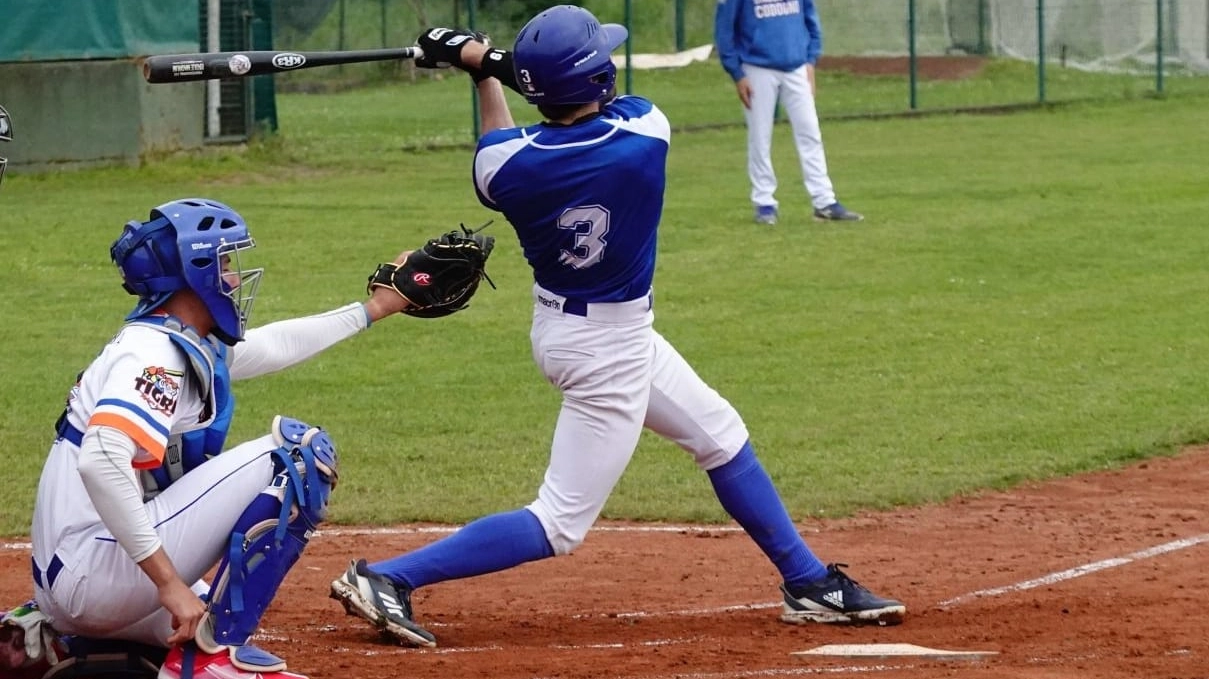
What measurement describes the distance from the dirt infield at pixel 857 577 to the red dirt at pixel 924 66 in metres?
19.0

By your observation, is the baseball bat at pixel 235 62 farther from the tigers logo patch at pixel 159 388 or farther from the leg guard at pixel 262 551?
the leg guard at pixel 262 551

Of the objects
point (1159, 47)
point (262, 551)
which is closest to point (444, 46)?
point (262, 551)

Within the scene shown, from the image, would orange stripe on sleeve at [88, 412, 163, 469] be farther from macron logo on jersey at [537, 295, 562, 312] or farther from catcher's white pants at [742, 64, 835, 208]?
catcher's white pants at [742, 64, 835, 208]

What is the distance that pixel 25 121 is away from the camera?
16.2 metres

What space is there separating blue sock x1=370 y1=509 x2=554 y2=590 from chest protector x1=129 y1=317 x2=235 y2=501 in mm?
785

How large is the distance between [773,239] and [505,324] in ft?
10.3

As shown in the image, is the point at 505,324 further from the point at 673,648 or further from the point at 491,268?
the point at 673,648

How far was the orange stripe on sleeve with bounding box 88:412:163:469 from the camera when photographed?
4062mm

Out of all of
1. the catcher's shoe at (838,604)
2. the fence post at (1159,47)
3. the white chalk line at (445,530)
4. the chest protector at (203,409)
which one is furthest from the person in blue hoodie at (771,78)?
the fence post at (1159,47)

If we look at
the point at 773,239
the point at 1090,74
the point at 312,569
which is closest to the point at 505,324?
the point at 773,239

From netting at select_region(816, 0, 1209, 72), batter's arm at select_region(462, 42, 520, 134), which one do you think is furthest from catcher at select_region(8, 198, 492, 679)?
netting at select_region(816, 0, 1209, 72)

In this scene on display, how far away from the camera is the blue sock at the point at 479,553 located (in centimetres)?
509

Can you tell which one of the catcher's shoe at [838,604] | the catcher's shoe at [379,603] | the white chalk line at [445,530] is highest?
the catcher's shoe at [379,603]

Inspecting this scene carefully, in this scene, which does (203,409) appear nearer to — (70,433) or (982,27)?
(70,433)
